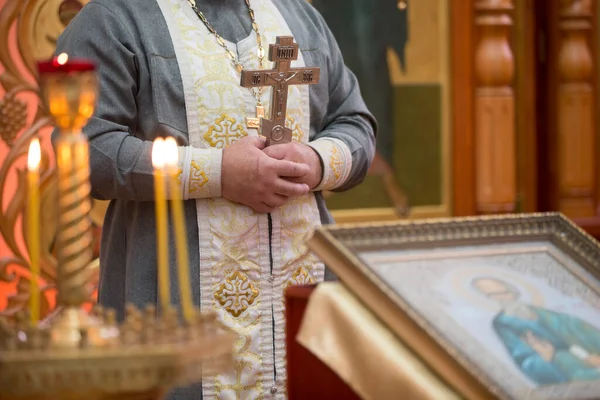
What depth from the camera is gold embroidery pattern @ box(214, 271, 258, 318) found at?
2490mm

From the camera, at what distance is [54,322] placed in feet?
4.09

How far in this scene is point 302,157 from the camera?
2414 mm

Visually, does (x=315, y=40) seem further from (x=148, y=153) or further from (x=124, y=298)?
(x=124, y=298)

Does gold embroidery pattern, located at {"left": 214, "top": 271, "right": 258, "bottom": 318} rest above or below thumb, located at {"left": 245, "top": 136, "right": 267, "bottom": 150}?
below

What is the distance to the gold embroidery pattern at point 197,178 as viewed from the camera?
2.36 meters

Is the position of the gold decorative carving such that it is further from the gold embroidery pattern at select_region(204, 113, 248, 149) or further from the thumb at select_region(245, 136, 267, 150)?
the thumb at select_region(245, 136, 267, 150)

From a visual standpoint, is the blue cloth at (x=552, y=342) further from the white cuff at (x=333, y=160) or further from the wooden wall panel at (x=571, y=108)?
the wooden wall panel at (x=571, y=108)

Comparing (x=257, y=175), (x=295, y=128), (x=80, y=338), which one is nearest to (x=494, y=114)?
(x=295, y=128)

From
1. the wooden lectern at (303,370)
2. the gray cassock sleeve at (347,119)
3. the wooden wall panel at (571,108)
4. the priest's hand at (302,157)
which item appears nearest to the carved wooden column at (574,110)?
the wooden wall panel at (571,108)

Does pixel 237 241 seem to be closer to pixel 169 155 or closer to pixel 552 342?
pixel 552 342

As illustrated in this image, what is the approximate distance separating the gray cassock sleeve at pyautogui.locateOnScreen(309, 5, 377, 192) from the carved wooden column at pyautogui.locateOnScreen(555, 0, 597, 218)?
10.3 feet

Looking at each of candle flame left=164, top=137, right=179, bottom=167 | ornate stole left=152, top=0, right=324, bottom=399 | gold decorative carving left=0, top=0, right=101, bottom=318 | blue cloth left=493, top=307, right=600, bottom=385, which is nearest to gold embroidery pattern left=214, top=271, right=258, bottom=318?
ornate stole left=152, top=0, right=324, bottom=399

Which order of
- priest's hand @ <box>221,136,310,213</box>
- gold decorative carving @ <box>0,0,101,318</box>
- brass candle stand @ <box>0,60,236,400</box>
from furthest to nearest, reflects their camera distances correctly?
gold decorative carving @ <box>0,0,101,318</box> → priest's hand @ <box>221,136,310,213</box> → brass candle stand @ <box>0,60,236,400</box>

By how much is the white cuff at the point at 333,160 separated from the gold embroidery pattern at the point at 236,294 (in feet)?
0.85
